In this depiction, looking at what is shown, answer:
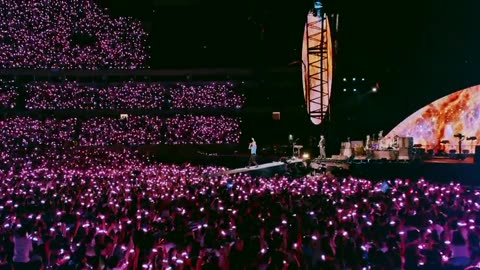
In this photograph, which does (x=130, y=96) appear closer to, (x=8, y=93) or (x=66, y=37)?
Result: (x=66, y=37)

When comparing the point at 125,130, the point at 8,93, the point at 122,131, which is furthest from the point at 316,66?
the point at 8,93

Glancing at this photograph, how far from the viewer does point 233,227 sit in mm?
11609

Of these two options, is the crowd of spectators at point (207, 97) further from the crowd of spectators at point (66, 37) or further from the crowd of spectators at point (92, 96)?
the crowd of spectators at point (66, 37)

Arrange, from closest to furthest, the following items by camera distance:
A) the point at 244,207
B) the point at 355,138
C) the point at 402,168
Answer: the point at 244,207, the point at 402,168, the point at 355,138

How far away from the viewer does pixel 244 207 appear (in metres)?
14.2

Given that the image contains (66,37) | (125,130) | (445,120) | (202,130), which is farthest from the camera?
(66,37)

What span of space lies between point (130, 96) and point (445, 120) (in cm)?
2313

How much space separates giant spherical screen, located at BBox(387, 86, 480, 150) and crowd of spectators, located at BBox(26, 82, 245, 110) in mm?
13559

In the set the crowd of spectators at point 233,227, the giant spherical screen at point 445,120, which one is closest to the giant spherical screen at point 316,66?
the crowd of spectators at point 233,227

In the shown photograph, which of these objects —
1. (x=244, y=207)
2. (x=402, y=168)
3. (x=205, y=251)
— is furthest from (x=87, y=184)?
(x=402, y=168)

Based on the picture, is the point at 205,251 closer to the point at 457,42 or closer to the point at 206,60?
the point at 457,42

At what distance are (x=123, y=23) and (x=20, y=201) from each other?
35.3 metres

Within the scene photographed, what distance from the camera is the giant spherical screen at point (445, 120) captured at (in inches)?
1431

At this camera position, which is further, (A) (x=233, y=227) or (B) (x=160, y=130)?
(B) (x=160, y=130)
